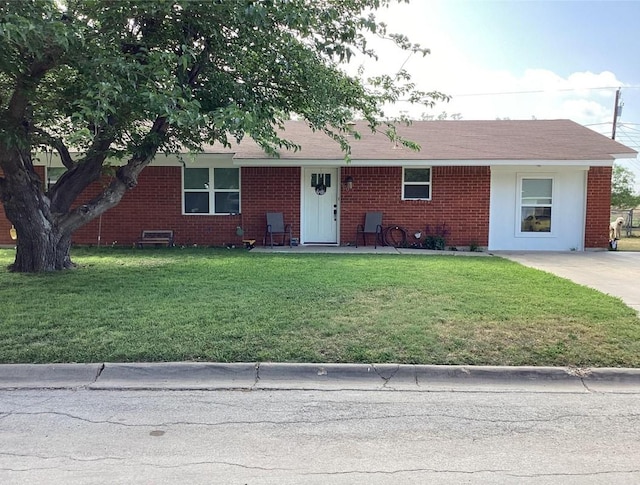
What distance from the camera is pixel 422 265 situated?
10.5m

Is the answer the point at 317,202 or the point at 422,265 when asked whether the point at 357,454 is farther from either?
the point at 317,202

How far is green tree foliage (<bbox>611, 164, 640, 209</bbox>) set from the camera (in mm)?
29703

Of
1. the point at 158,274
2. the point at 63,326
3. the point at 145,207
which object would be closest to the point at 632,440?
the point at 63,326

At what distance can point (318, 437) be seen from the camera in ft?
12.0

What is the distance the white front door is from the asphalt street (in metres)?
10.3

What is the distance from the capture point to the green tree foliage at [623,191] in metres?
29.7

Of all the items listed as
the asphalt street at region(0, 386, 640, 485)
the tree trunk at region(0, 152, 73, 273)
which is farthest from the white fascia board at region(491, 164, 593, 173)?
the tree trunk at region(0, 152, 73, 273)

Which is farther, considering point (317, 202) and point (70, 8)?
point (317, 202)

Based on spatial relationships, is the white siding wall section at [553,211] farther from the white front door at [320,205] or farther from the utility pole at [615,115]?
the utility pole at [615,115]

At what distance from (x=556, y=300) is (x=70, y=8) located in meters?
8.29

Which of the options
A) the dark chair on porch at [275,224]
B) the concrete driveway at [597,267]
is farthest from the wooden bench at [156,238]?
the concrete driveway at [597,267]

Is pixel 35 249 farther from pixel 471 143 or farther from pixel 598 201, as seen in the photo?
pixel 598 201

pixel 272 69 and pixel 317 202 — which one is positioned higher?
pixel 272 69

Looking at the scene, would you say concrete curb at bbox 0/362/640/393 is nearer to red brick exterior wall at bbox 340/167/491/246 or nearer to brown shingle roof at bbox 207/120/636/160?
brown shingle roof at bbox 207/120/636/160
